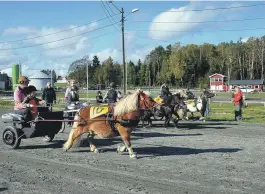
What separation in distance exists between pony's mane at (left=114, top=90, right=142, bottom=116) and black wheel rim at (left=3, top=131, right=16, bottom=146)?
3.49 m

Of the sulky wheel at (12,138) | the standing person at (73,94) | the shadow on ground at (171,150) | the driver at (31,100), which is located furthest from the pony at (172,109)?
the sulky wheel at (12,138)

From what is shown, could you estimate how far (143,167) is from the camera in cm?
896

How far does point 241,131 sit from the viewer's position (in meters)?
16.4

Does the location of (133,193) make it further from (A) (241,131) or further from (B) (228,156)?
(A) (241,131)

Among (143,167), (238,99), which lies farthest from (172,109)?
(143,167)

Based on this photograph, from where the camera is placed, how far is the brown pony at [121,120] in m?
10.1

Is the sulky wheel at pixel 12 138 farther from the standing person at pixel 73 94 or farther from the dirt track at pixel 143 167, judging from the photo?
the standing person at pixel 73 94

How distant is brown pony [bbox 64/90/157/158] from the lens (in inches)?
397

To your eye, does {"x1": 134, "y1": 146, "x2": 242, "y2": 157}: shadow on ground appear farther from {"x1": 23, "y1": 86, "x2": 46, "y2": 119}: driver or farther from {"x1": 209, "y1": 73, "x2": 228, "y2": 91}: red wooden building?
{"x1": 209, "y1": 73, "x2": 228, "y2": 91}: red wooden building

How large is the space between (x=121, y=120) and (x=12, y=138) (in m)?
3.74

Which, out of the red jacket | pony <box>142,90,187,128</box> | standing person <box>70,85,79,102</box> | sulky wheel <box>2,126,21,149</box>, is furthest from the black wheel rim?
the red jacket

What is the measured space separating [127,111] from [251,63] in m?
94.2

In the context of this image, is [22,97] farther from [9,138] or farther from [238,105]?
[238,105]

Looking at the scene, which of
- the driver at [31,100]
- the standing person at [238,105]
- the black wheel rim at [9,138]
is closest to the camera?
the driver at [31,100]
